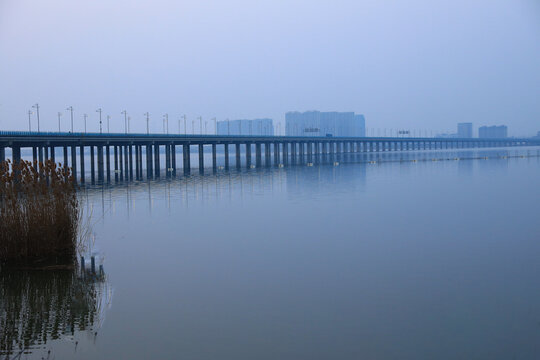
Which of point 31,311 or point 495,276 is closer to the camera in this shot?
point 31,311

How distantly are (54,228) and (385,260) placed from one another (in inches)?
384

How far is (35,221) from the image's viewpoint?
51.5ft

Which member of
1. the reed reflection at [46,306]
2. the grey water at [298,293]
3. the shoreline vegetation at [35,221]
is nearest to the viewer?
the grey water at [298,293]

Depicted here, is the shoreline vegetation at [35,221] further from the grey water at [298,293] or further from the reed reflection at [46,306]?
the grey water at [298,293]

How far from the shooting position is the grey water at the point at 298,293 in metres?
10.2

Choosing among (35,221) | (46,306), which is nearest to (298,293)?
(46,306)

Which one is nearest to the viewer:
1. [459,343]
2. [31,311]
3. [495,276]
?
[459,343]

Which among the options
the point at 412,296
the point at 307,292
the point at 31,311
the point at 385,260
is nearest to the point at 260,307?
the point at 307,292

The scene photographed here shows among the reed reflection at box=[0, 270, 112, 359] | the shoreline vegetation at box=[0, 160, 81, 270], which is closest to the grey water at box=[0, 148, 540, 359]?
the reed reflection at box=[0, 270, 112, 359]

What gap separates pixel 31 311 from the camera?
1215 cm

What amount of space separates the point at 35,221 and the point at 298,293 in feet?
24.9

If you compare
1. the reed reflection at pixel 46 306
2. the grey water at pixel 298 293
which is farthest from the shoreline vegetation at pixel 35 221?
the grey water at pixel 298 293

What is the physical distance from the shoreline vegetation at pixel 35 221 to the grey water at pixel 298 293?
50.4 inches

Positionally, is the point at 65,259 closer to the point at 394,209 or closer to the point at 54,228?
the point at 54,228
